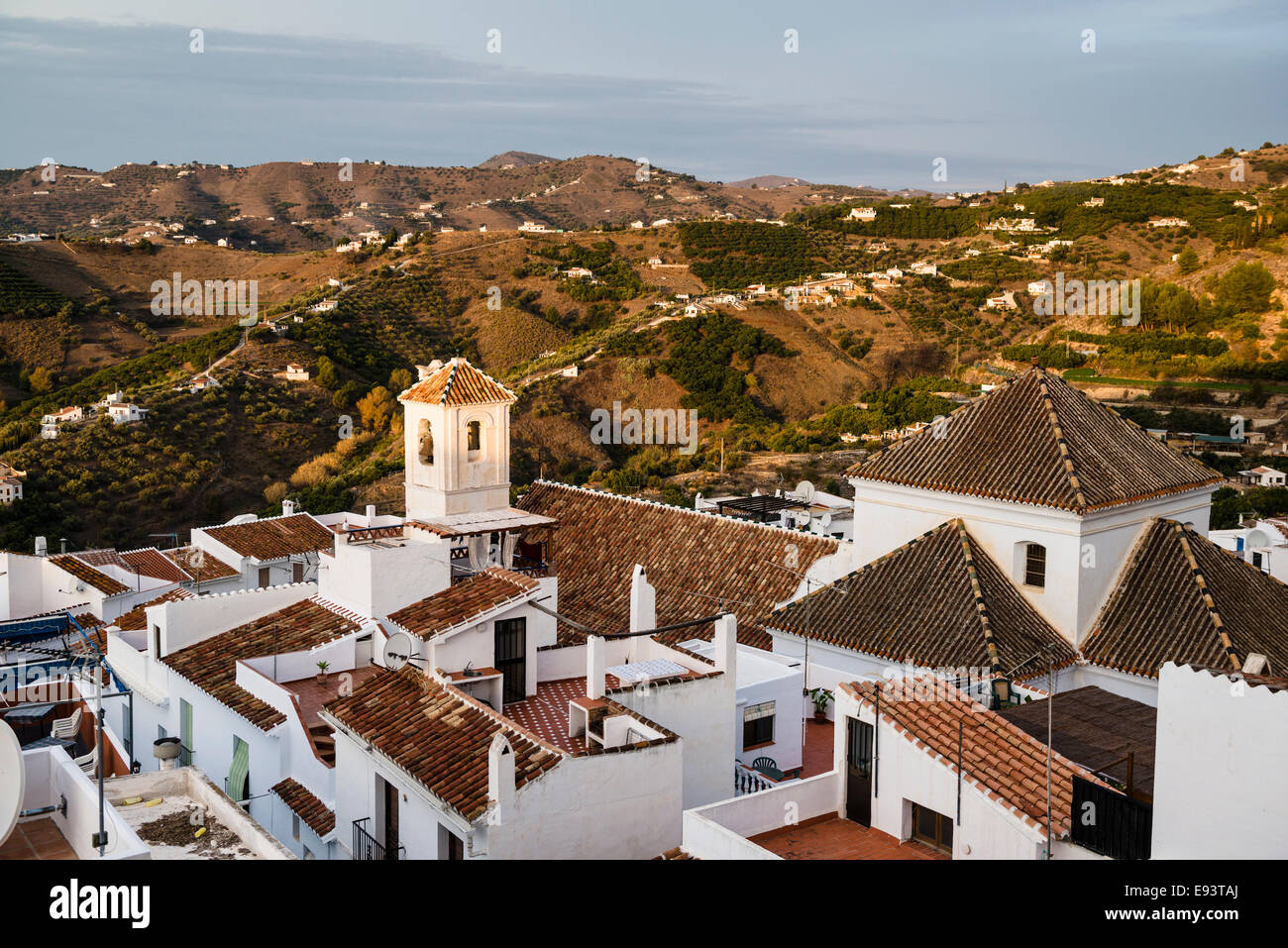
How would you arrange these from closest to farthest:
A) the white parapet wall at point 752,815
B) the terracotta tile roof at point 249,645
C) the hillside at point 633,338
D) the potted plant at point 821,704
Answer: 1. the white parapet wall at point 752,815
2. the terracotta tile roof at point 249,645
3. the potted plant at point 821,704
4. the hillside at point 633,338

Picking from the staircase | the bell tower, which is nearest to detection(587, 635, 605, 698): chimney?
the staircase

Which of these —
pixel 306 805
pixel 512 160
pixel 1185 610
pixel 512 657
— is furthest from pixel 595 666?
pixel 512 160

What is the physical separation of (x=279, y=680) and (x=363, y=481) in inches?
1229

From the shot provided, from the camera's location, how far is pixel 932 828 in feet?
34.0

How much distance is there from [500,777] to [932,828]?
12.7 feet

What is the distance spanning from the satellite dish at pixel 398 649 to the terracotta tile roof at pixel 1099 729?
22.8 feet

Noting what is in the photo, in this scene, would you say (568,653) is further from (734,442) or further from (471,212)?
(471,212)

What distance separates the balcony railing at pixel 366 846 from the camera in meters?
11.4

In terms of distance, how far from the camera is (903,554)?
57.6ft

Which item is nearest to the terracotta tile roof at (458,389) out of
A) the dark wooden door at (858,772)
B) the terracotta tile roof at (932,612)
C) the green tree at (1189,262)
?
the terracotta tile roof at (932,612)

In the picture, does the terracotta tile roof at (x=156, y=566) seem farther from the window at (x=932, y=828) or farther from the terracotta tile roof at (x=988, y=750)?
the window at (x=932, y=828)

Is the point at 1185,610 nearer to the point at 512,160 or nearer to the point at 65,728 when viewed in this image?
the point at 65,728

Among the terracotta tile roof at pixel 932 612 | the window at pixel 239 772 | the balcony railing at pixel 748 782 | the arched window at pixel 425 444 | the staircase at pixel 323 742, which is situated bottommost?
the window at pixel 239 772

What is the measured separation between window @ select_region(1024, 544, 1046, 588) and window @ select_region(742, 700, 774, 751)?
4932mm
